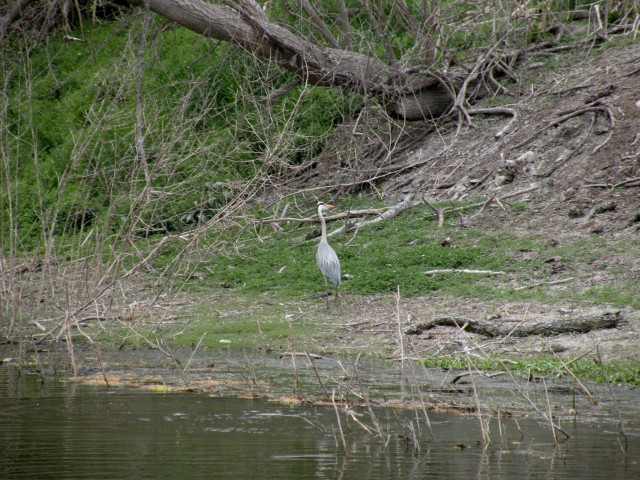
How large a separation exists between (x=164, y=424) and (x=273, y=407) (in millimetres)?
1007

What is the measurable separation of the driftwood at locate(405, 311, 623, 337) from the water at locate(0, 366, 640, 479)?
2.77 meters

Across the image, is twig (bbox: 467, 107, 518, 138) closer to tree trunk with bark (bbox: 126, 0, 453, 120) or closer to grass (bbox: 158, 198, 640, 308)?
tree trunk with bark (bbox: 126, 0, 453, 120)

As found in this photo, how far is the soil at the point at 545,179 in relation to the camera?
34.9ft

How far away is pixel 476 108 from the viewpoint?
1730 centimetres

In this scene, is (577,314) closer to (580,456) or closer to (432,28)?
(580,456)

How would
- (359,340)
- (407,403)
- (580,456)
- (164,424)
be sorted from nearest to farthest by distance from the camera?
1. (580,456)
2. (164,424)
3. (407,403)
4. (359,340)

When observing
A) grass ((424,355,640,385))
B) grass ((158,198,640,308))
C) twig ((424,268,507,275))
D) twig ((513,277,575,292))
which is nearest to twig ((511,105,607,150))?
grass ((158,198,640,308))

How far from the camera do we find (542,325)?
1019 cm

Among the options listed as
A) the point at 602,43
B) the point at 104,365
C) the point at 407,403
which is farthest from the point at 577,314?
the point at 602,43

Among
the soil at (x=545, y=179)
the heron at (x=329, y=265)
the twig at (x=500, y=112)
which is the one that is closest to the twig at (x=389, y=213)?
the soil at (x=545, y=179)

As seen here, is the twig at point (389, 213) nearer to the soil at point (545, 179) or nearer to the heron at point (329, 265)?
the soil at point (545, 179)

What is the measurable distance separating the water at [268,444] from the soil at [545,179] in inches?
91.9

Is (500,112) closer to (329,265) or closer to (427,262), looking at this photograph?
(427,262)

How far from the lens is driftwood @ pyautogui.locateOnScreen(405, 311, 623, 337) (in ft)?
32.9
